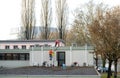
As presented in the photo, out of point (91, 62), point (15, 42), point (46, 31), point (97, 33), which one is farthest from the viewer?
point (46, 31)

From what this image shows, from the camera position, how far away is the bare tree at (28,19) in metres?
81.0

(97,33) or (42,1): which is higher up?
(42,1)

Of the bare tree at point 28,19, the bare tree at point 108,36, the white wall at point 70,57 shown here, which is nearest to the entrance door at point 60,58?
the white wall at point 70,57

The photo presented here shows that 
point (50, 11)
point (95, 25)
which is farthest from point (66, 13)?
point (95, 25)

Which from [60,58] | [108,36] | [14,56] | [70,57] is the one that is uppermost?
[108,36]

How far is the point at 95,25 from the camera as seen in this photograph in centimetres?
5078

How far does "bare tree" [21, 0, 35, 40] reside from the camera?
81000mm

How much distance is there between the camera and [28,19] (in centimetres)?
8112

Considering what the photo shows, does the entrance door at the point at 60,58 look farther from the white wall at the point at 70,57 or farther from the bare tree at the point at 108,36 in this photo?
the bare tree at the point at 108,36

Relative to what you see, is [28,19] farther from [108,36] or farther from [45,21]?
[108,36]

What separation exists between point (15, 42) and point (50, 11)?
13.0 m

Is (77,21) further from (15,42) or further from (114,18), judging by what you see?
(114,18)

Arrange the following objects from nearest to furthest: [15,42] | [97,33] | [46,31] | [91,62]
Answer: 1. [97,33]
2. [91,62]
3. [15,42]
4. [46,31]

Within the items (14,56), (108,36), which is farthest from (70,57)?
(108,36)
